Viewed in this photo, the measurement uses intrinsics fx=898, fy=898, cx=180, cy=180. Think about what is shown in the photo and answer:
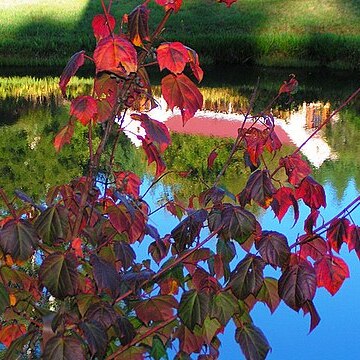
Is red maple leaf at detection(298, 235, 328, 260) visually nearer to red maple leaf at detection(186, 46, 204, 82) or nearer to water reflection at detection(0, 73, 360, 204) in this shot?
red maple leaf at detection(186, 46, 204, 82)

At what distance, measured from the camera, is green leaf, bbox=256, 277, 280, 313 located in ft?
4.43

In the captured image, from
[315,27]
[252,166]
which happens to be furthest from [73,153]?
[315,27]

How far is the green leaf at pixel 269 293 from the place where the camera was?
1.35 meters

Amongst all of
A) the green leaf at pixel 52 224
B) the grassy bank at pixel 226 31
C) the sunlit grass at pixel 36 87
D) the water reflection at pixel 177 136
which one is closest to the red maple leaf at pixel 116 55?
the green leaf at pixel 52 224

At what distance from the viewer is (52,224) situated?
1310mm

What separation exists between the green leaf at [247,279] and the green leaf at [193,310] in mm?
47

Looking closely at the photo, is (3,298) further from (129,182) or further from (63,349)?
(129,182)

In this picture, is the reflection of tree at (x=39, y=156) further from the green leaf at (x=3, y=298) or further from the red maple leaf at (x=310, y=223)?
the green leaf at (x=3, y=298)

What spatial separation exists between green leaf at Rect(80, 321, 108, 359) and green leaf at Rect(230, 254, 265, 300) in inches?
7.6

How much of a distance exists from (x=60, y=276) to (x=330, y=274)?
0.41 meters

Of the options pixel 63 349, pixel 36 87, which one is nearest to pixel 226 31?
pixel 36 87

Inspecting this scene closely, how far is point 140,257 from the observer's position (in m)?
3.59

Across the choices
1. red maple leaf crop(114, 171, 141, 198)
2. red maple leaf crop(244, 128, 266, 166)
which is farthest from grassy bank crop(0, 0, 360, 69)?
red maple leaf crop(244, 128, 266, 166)

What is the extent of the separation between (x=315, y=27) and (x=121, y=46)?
35.6ft
